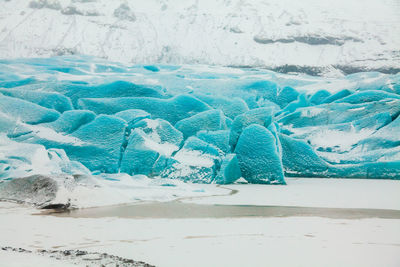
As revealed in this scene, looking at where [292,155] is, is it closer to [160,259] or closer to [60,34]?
[160,259]

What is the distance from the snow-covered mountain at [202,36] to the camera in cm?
852

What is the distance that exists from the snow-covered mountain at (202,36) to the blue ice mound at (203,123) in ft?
14.0

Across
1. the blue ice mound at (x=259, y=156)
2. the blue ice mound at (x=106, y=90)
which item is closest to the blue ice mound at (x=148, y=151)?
the blue ice mound at (x=259, y=156)

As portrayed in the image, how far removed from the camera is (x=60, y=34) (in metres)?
8.66

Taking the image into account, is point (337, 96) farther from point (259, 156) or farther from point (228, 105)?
point (259, 156)

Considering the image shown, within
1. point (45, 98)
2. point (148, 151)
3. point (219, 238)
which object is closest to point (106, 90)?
point (45, 98)

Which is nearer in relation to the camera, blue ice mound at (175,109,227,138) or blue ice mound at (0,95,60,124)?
blue ice mound at (175,109,227,138)

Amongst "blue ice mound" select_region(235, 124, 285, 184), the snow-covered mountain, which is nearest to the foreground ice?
"blue ice mound" select_region(235, 124, 285, 184)

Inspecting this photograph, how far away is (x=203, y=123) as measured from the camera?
429cm

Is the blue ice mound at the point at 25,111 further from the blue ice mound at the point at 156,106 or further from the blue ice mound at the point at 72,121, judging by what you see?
the blue ice mound at the point at 156,106

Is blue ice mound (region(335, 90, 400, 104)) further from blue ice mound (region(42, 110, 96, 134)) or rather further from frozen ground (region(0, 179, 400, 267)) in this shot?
frozen ground (region(0, 179, 400, 267))

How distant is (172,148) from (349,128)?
6.08ft

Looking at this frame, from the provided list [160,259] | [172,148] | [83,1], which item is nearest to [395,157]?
[172,148]

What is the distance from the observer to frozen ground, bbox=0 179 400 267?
4.45 feet
